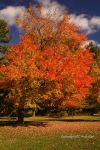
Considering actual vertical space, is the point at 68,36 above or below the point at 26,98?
above

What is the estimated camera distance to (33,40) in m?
39.8

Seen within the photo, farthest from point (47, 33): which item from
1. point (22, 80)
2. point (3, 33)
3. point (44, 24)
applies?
point (3, 33)

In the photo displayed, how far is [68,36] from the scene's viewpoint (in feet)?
131

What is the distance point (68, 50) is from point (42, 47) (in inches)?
116

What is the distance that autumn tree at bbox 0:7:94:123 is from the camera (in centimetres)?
3634

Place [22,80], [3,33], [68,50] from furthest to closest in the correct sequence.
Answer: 1. [3,33]
2. [68,50]
3. [22,80]

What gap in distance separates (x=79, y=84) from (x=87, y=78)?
190 centimetres

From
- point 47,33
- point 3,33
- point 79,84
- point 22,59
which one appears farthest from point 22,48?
point 3,33

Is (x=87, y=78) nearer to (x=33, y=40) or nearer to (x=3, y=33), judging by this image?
(x=33, y=40)

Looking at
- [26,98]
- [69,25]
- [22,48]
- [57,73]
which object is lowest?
[26,98]

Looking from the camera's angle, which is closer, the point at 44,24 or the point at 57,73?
the point at 57,73

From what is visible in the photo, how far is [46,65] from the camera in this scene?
3666 centimetres

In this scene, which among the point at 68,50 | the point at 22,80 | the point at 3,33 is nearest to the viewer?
the point at 22,80

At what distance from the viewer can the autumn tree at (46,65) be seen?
36.3 metres
